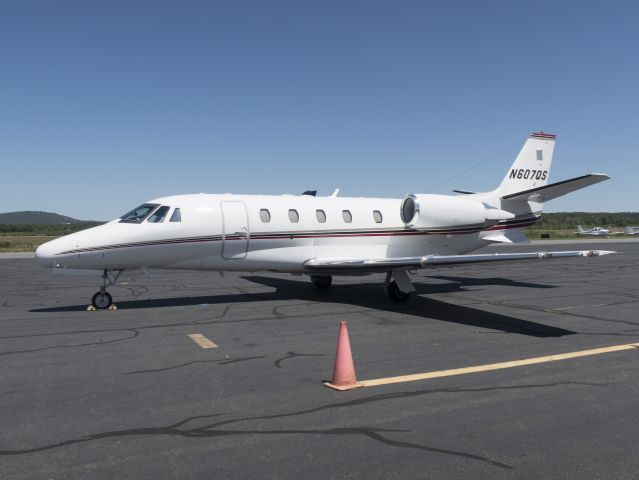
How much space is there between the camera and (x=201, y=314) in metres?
12.2

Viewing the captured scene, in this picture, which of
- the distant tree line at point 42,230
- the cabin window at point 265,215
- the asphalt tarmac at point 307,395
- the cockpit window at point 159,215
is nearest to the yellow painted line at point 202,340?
the asphalt tarmac at point 307,395

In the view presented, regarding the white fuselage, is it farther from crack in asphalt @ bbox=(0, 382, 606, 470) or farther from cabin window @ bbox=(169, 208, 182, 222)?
crack in asphalt @ bbox=(0, 382, 606, 470)

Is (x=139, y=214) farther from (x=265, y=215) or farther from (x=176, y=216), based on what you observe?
(x=265, y=215)

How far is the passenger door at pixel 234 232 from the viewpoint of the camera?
538 inches

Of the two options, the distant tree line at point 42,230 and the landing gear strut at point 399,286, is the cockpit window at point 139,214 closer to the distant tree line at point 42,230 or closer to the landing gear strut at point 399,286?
the landing gear strut at point 399,286

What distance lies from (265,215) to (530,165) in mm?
9926

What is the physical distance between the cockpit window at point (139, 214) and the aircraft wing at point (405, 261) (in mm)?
4259

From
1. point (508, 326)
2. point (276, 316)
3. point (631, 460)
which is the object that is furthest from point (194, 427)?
point (508, 326)

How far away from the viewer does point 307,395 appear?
6316mm

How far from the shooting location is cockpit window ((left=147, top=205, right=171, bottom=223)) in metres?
13.0

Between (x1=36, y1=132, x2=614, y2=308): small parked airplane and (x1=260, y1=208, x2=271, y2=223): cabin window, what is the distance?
0.14 feet

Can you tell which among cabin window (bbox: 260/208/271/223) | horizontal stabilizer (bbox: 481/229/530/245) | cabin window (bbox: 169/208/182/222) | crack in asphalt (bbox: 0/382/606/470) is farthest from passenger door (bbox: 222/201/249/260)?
crack in asphalt (bbox: 0/382/606/470)

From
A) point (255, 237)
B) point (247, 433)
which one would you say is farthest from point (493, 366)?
point (255, 237)

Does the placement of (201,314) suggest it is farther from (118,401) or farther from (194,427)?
(194,427)
